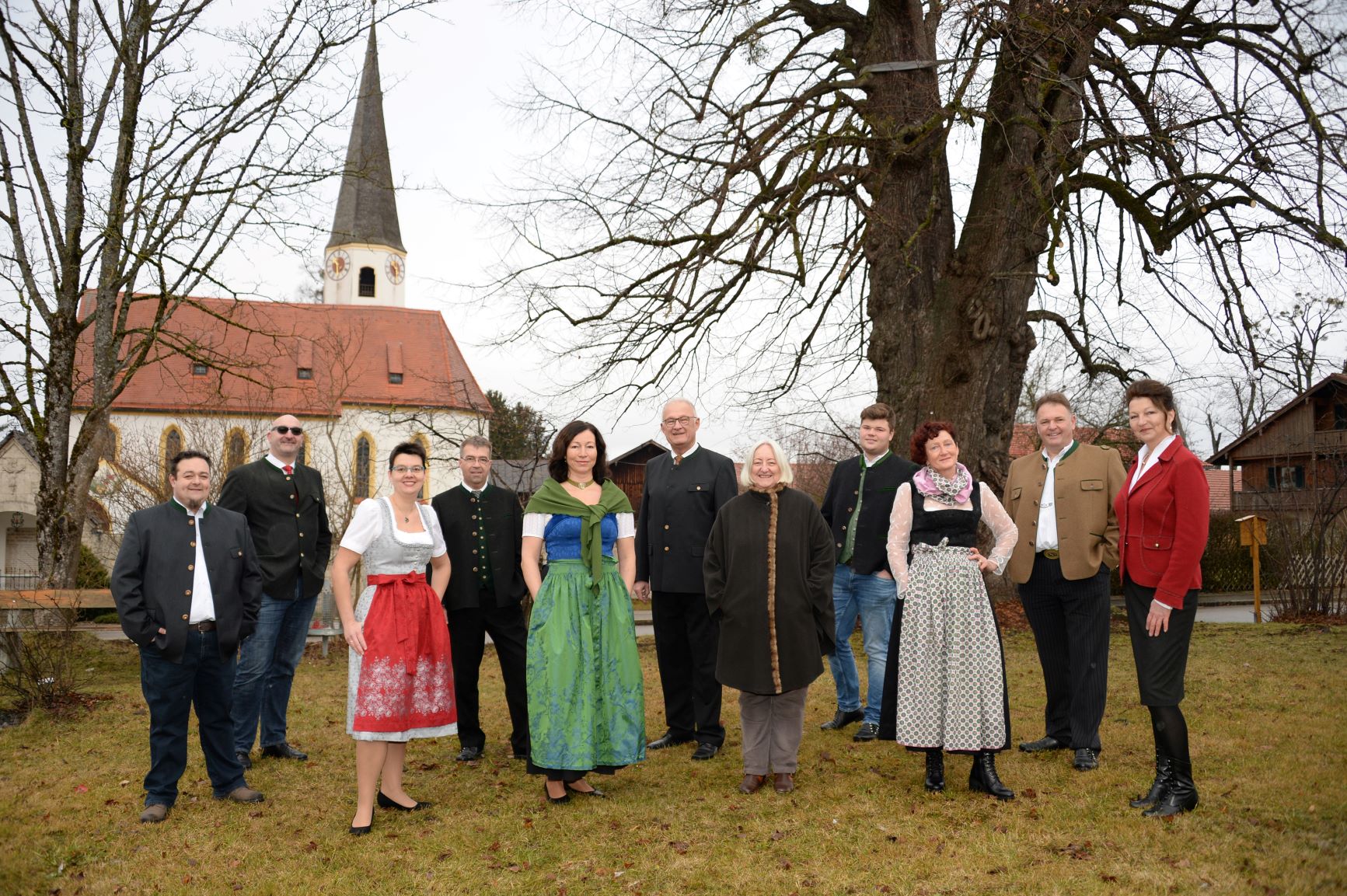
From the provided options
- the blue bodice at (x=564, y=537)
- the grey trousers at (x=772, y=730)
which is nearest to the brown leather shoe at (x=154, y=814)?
the blue bodice at (x=564, y=537)

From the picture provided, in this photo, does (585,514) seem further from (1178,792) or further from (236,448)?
(236,448)

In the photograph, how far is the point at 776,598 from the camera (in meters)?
5.25

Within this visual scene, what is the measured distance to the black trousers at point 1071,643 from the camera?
5.63 metres

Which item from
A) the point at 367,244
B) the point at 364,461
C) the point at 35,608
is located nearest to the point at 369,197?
the point at 367,244

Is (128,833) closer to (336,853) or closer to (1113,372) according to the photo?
(336,853)

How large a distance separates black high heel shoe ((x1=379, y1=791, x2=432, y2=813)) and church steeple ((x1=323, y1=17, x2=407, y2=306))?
153 feet

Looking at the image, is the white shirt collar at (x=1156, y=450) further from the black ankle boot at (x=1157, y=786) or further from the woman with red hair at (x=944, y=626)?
the black ankle boot at (x=1157, y=786)

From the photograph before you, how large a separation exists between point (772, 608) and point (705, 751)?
135cm

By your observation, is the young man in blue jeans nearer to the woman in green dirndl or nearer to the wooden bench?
the woman in green dirndl

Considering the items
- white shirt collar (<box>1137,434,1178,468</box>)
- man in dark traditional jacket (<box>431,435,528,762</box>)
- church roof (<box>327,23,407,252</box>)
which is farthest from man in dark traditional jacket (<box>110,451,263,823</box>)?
church roof (<box>327,23,407,252</box>)

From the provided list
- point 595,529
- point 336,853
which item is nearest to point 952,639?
point 595,529

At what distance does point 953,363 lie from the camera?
10.5 meters

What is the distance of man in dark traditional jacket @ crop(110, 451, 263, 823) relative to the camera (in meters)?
4.98

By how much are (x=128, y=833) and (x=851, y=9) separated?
10.3 m
